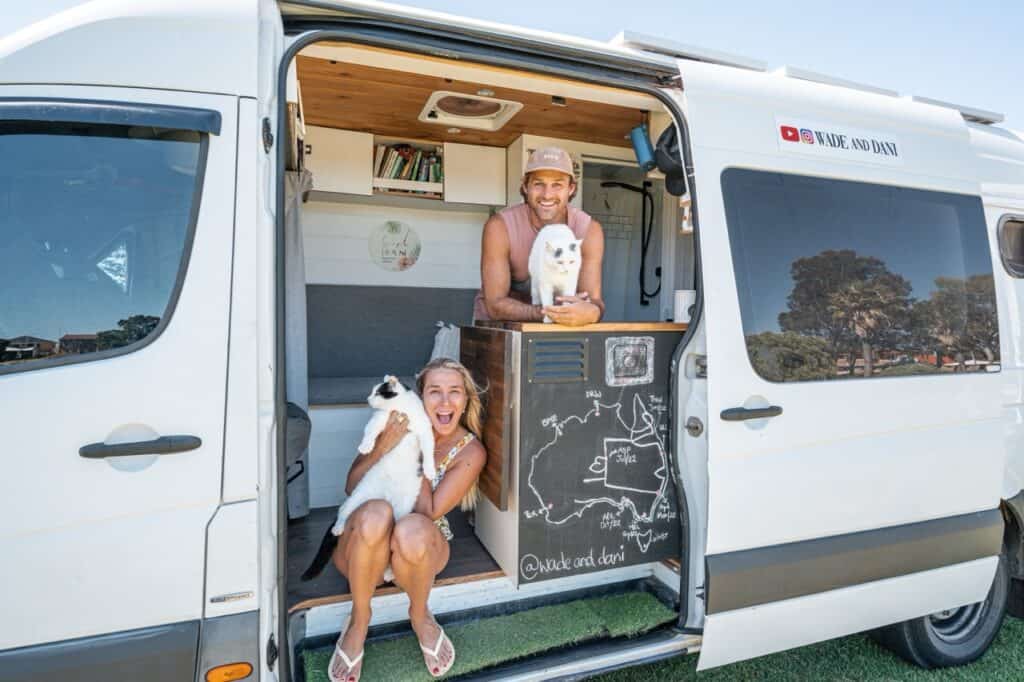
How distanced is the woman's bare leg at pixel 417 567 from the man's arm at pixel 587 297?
0.91m

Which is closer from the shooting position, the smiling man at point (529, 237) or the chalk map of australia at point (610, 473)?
the chalk map of australia at point (610, 473)

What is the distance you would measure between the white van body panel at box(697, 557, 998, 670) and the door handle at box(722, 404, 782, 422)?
0.71 m

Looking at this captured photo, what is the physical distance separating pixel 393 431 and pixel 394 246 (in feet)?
9.16

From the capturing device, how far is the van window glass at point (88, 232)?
1.46 m

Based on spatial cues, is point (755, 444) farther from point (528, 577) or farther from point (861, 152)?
point (861, 152)

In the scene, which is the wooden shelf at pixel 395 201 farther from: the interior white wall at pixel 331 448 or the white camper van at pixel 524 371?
the interior white wall at pixel 331 448

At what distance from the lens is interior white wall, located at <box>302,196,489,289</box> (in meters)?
4.52

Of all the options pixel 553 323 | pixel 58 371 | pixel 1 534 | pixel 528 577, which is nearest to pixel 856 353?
pixel 553 323

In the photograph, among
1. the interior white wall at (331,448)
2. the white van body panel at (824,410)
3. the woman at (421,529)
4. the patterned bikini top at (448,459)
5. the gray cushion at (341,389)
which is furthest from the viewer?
the gray cushion at (341,389)

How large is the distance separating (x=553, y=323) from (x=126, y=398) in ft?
4.44

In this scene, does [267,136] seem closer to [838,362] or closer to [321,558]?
[321,558]

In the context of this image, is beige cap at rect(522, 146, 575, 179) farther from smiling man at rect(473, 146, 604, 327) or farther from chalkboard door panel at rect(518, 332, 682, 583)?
chalkboard door panel at rect(518, 332, 682, 583)

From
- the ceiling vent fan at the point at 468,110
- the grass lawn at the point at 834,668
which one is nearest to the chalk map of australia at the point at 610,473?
the grass lawn at the point at 834,668

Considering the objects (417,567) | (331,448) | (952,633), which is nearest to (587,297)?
(417,567)
